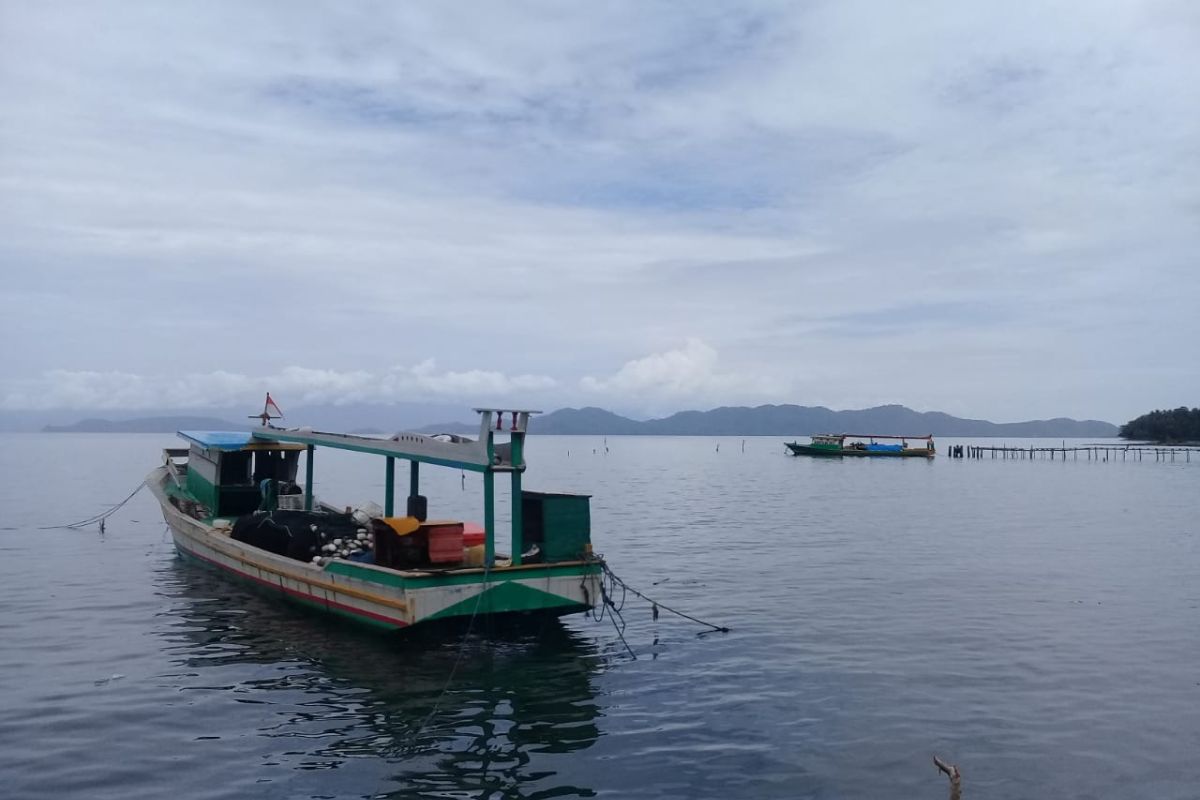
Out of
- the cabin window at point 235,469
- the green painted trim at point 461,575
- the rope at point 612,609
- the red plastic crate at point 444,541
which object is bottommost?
the rope at point 612,609

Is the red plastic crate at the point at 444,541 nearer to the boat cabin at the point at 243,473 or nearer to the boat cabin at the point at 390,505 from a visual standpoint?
the boat cabin at the point at 390,505

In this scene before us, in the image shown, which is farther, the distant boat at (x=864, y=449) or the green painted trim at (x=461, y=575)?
the distant boat at (x=864, y=449)

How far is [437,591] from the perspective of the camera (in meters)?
15.9

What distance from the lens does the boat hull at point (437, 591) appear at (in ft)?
52.2

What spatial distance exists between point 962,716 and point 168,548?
95.1 feet

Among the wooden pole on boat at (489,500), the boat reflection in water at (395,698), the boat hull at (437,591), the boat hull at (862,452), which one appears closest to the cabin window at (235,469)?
the boat reflection in water at (395,698)

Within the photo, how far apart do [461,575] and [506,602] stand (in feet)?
3.22

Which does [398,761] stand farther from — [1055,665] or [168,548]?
[168,548]

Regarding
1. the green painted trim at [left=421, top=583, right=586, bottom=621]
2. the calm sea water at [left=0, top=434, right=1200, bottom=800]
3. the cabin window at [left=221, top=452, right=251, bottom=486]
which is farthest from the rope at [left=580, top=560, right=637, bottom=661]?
the cabin window at [left=221, top=452, right=251, bottom=486]

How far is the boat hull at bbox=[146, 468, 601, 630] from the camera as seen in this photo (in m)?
15.9

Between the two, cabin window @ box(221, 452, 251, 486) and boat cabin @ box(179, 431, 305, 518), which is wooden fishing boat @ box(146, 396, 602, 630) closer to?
boat cabin @ box(179, 431, 305, 518)

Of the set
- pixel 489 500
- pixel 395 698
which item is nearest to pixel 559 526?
pixel 489 500

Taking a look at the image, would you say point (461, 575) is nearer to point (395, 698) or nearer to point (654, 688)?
point (395, 698)

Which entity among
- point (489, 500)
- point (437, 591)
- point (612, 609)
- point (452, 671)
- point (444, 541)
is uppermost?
point (489, 500)
